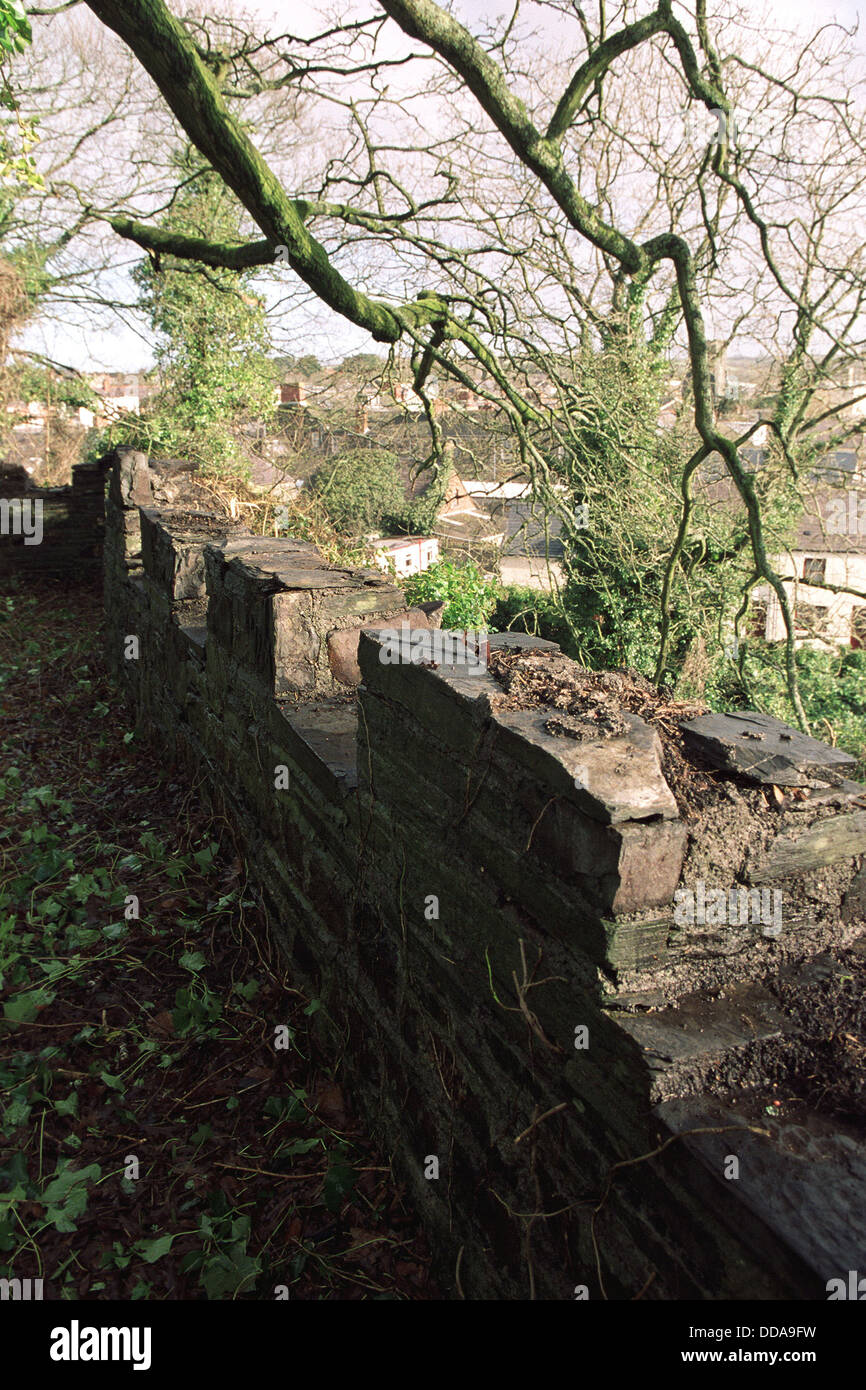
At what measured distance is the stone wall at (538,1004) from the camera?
1455 millimetres

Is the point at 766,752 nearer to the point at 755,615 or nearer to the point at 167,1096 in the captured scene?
the point at 167,1096

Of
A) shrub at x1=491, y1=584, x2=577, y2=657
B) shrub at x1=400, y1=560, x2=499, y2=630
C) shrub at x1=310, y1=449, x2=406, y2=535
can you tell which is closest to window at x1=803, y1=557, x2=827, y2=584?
shrub at x1=400, y1=560, x2=499, y2=630

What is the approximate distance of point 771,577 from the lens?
502 centimetres

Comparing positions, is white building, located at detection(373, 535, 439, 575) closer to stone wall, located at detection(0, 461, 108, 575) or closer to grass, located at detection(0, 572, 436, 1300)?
stone wall, located at detection(0, 461, 108, 575)

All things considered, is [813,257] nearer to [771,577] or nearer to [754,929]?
[771,577]

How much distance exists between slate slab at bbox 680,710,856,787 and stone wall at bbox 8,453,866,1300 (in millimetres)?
168

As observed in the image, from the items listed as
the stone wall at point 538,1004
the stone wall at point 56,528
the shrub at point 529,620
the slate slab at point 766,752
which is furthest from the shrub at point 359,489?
the slate slab at point 766,752

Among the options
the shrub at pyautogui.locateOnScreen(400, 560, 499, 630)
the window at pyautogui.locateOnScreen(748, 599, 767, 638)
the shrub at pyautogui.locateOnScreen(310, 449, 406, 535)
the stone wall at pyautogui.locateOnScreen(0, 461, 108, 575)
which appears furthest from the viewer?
the stone wall at pyautogui.locateOnScreen(0, 461, 108, 575)

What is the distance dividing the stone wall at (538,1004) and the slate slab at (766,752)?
168 millimetres

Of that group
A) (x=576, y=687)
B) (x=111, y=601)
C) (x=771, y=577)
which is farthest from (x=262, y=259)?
(x=576, y=687)

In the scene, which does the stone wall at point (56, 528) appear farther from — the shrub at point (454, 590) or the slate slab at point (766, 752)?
the slate slab at point (766, 752)

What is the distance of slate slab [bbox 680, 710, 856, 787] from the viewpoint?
1809 millimetres

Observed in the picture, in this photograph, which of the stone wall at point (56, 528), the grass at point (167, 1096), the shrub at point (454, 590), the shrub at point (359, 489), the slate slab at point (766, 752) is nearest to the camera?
the slate slab at point (766, 752)

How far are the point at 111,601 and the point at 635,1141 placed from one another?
760cm
